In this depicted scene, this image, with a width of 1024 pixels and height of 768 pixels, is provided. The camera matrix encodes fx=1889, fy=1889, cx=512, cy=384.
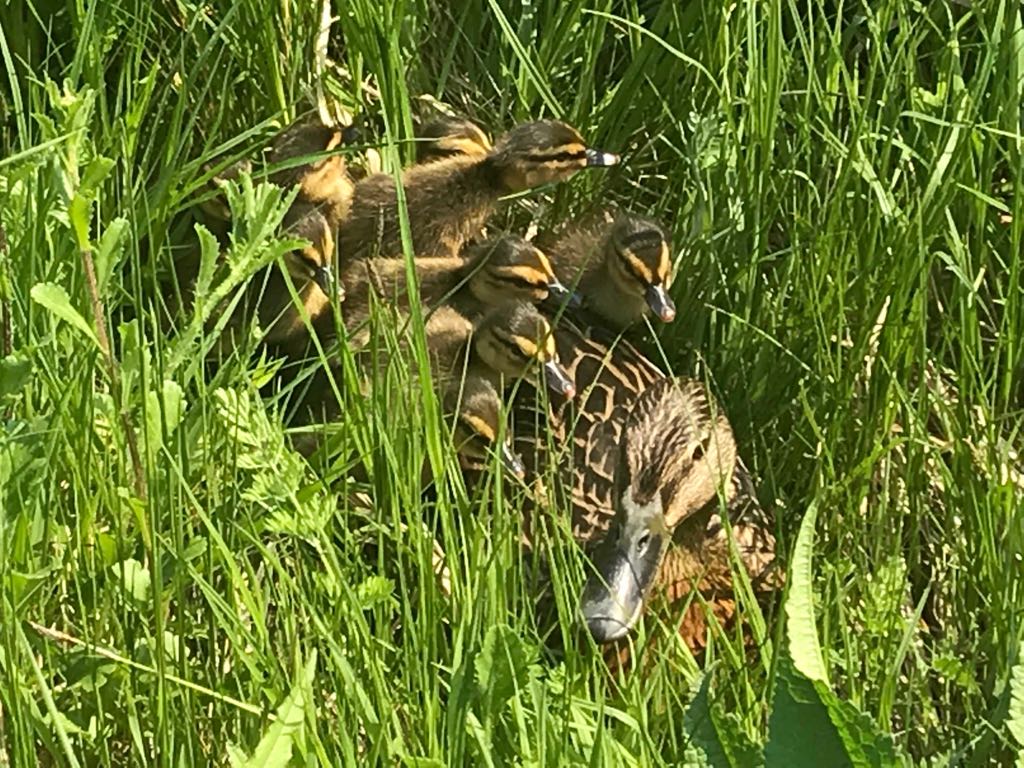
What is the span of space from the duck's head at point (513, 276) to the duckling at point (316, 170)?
0.30 meters

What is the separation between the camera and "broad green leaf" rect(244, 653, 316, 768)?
1713 millimetres

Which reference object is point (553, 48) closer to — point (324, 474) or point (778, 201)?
point (778, 201)

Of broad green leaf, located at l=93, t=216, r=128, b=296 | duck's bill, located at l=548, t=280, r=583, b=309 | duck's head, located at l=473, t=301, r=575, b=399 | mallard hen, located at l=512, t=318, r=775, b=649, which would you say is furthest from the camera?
duck's bill, located at l=548, t=280, r=583, b=309

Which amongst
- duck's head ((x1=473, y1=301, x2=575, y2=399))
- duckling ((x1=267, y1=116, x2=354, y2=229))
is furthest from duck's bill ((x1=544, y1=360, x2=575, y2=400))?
duckling ((x1=267, y1=116, x2=354, y2=229))

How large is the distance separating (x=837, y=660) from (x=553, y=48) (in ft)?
4.63

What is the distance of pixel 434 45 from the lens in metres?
3.39

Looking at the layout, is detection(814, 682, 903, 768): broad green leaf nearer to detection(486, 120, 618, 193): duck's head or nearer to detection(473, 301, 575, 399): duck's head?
detection(473, 301, 575, 399): duck's head

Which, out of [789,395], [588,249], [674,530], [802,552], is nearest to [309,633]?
[802,552]

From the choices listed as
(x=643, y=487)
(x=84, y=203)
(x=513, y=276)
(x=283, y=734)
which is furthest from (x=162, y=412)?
(x=513, y=276)

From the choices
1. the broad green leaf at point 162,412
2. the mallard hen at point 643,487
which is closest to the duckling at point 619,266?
the mallard hen at point 643,487

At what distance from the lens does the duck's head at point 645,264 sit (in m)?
2.92

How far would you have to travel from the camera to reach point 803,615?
1.85 m

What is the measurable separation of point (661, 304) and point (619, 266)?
0.10m

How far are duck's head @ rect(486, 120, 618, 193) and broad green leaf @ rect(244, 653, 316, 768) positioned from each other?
4.62 feet
